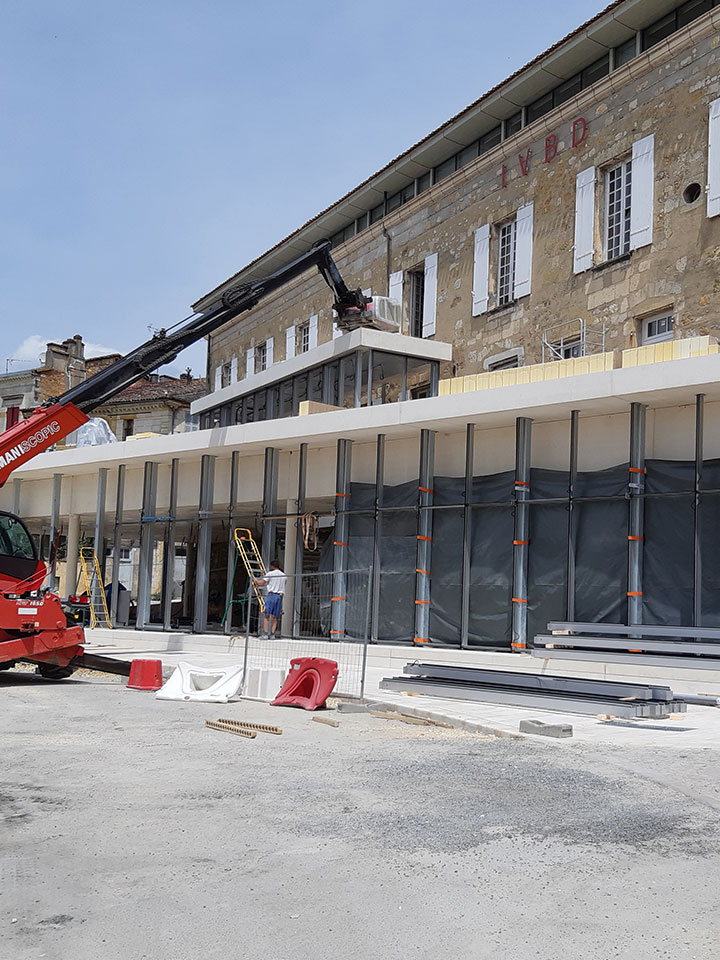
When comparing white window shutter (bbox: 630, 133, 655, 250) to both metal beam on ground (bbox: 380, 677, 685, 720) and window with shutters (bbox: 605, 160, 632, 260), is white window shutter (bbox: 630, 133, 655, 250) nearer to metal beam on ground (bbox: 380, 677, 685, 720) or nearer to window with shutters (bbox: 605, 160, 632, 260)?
window with shutters (bbox: 605, 160, 632, 260)

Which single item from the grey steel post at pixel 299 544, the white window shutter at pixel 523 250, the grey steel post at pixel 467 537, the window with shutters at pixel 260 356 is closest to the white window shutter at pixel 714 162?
the white window shutter at pixel 523 250

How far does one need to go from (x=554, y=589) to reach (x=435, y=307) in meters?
10.9

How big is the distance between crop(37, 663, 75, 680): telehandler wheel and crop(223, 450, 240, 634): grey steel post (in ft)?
25.7

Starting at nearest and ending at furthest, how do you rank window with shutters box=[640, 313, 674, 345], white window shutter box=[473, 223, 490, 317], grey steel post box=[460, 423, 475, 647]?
1. grey steel post box=[460, 423, 475, 647]
2. window with shutters box=[640, 313, 674, 345]
3. white window shutter box=[473, 223, 490, 317]

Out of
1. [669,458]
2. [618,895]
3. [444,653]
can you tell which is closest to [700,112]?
[669,458]

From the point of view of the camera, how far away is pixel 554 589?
1767cm

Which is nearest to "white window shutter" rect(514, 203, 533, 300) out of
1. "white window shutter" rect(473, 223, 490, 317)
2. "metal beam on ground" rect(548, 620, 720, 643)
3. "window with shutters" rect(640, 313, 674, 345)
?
"white window shutter" rect(473, 223, 490, 317)

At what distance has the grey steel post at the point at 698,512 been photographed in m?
15.7

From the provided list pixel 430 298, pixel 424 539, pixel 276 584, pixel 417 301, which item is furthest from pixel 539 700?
pixel 417 301

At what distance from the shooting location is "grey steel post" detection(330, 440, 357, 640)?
67.9ft

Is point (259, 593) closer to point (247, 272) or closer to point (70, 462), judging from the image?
point (70, 462)

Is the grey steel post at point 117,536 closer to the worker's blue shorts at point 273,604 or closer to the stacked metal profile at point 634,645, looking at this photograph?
the worker's blue shorts at point 273,604

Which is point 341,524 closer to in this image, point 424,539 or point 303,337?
point 424,539

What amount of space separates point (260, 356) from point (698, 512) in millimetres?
22477
